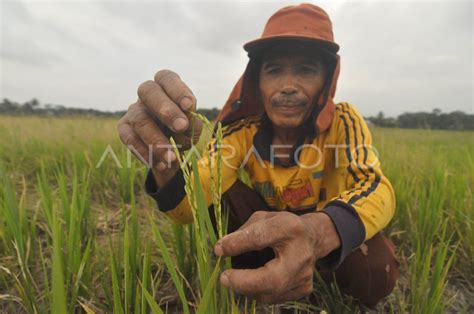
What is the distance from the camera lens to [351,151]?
1.49 meters

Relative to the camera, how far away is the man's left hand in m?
0.64

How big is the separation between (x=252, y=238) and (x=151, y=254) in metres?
0.81

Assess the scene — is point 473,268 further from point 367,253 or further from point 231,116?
point 231,116

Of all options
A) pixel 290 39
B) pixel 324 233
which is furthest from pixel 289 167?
pixel 324 233

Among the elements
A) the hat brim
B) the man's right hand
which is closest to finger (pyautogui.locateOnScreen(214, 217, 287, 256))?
the man's right hand

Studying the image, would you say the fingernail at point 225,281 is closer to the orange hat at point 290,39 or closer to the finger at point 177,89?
the finger at point 177,89

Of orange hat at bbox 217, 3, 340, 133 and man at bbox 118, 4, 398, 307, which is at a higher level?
orange hat at bbox 217, 3, 340, 133

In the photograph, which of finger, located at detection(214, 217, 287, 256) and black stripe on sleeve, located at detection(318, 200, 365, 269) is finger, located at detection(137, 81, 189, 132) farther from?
black stripe on sleeve, located at detection(318, 200, 365, 269)

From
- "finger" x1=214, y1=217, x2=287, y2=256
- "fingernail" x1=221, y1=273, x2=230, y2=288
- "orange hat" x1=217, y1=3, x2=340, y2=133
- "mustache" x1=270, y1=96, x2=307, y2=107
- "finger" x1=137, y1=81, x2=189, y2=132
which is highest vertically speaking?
"orange hat" x1=217, y1=3, x2=340, y2=133

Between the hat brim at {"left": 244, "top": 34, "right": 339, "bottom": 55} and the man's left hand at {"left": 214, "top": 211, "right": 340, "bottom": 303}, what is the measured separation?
1192 millimetres

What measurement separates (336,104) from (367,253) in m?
0.93

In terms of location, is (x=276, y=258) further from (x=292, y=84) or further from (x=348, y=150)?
(x=292, y=84)

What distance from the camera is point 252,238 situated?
0.68 m

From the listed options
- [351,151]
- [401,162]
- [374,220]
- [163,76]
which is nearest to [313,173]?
[351,151]
